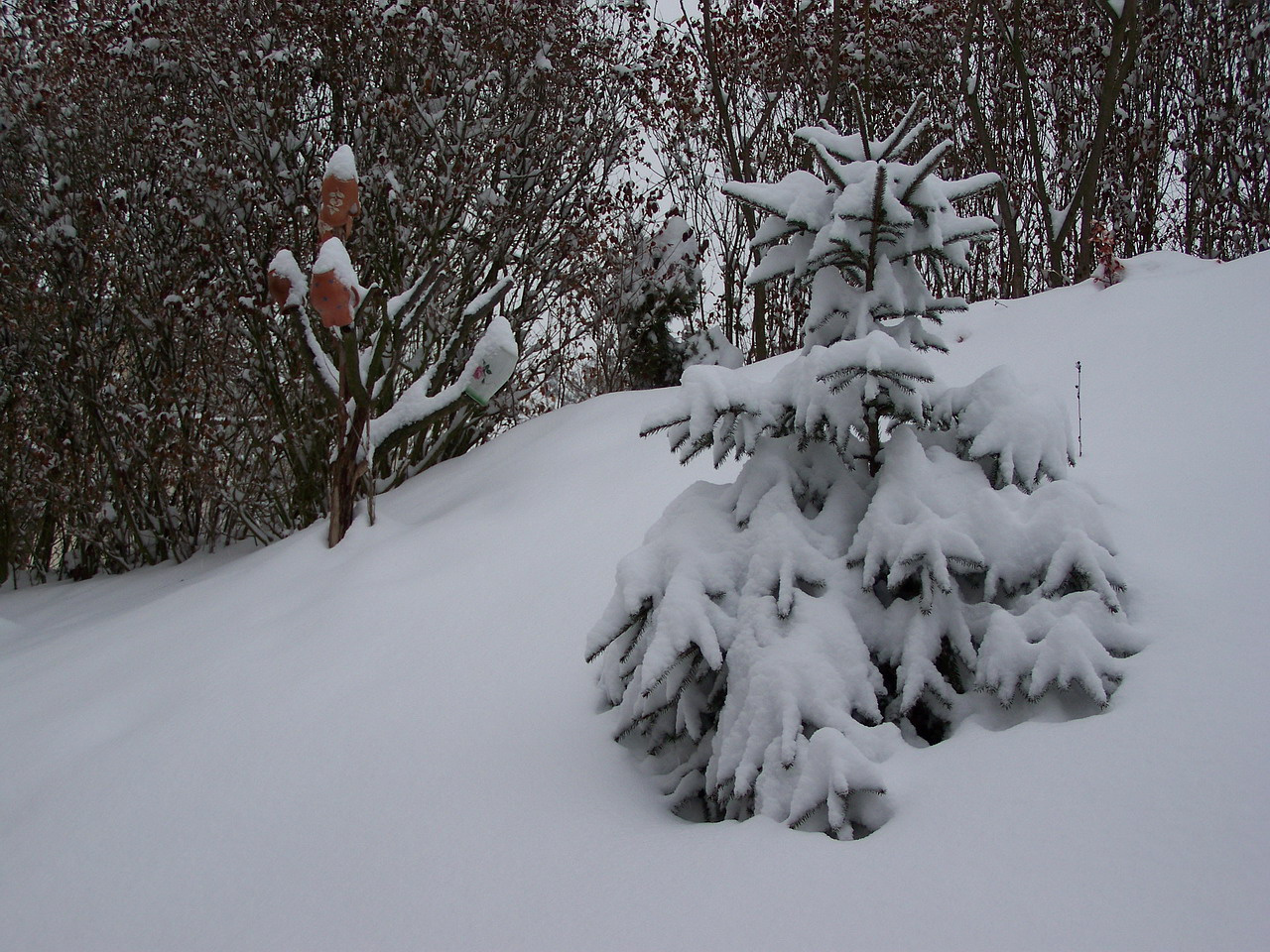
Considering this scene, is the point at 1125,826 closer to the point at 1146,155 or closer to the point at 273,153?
the point at 273,153

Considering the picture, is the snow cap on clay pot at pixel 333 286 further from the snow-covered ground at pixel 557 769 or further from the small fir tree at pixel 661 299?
the small fir tree at pixel 661 299

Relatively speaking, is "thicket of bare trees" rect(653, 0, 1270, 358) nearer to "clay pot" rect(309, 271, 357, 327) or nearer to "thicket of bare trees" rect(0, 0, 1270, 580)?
"thicket of bare trees" rect(0, 0, 1270, 580)

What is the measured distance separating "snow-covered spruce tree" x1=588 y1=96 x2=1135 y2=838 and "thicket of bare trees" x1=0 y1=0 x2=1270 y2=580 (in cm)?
340

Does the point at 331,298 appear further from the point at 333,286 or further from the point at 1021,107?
the point at 1021,107

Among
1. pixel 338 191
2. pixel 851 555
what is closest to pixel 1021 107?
pixel 338 191

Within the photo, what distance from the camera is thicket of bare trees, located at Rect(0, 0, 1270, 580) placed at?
6.34 meters

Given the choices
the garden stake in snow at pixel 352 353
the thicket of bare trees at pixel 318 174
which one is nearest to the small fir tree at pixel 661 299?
the thicket of bare trees at pixel 318 174

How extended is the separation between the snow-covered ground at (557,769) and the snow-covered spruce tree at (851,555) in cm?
12

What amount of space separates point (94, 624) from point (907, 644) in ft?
16.1

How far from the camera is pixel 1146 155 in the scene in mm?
8648

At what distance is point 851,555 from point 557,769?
0.97m

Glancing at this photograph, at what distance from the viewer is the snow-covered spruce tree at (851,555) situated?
179 cm

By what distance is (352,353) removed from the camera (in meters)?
4.44

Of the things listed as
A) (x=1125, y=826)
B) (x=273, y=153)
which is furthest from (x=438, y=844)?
(x=273, y=153)
